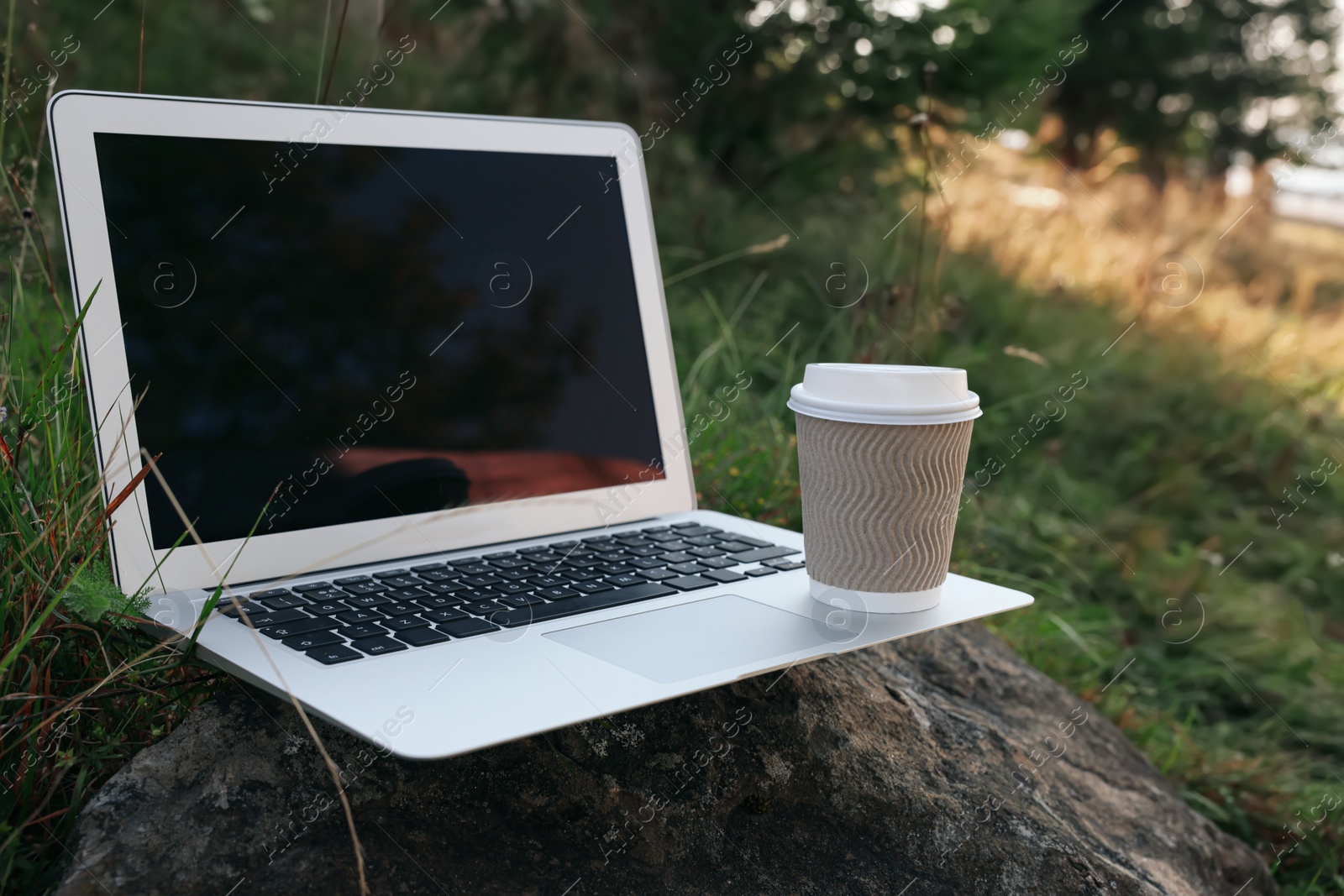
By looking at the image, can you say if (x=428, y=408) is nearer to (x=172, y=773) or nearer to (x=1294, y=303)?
(x=172, y=773)

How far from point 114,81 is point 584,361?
2.78 m

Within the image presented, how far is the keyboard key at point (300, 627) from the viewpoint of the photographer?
1155 millimetres

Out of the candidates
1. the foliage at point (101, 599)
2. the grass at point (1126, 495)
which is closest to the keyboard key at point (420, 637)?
the foliage at point (101, 599)

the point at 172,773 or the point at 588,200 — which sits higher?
the point at 588,200

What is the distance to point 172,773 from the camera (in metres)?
1.16

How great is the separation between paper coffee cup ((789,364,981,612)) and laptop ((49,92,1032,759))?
0.05 meters

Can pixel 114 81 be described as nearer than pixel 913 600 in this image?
No

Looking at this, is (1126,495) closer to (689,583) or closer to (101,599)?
(689,583)

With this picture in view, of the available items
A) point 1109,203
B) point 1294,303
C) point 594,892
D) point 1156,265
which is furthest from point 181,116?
point 1109,203

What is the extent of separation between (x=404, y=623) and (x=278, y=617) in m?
0.15

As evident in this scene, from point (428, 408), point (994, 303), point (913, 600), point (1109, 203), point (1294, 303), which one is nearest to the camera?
point (913, 600)

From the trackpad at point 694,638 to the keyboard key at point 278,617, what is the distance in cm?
32

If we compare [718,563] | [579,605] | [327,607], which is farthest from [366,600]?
[718,563]

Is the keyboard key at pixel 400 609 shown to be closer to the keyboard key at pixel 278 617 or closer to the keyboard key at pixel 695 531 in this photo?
the keyboard key at pixel 278 617
